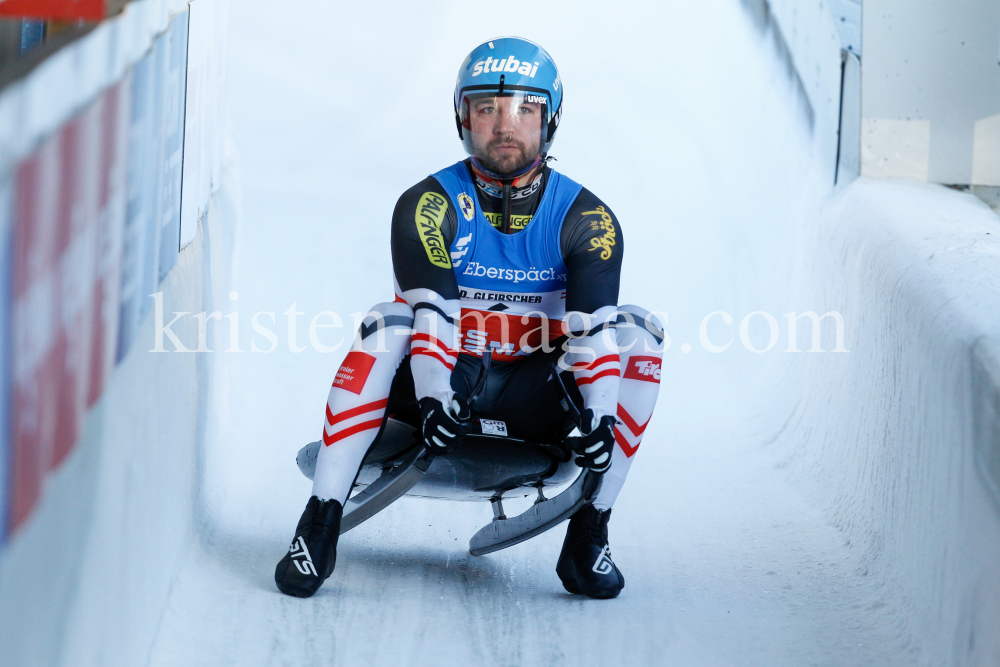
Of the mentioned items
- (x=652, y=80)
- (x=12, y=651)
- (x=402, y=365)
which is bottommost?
(x=12, y=651)

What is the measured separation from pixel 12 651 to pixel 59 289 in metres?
0.46

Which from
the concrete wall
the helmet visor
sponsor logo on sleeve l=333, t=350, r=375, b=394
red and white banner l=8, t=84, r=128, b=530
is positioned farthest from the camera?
the concrete wall

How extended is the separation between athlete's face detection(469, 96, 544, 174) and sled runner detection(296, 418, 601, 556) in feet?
2.42

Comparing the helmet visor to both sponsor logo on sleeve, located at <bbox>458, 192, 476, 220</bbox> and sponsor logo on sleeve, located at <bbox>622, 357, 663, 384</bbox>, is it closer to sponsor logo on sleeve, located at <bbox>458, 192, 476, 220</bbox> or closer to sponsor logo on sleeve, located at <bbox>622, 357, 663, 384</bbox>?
sponsor logo on sleeve, located at <bbox>458, 192, 476, 220</bbox>

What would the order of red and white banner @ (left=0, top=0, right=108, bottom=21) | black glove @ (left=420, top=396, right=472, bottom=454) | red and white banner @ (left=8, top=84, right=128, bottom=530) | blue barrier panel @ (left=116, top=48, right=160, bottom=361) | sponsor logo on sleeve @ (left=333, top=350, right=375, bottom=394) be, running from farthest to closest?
sponsor logo on sleeve @ (left=333, top=350, right=375, bottom=394), black glove @ (left=420, top=396, right=472, bottom=454), blue barrier panel @ (left=116, top=48, right=160, bottom=361), red and white banner @ (left=0, top=0, right=108, bottom=21), red and white banner @ (left=8, top=84, right=128, bottom=530)

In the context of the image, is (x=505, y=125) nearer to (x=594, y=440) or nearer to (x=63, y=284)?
(x=594, y=440)

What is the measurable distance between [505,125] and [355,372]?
2.67ft

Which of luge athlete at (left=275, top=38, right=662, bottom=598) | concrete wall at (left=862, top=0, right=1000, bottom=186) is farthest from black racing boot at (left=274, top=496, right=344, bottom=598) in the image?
concrete wall at (left=862, top=0, right=1000, bottom=186)

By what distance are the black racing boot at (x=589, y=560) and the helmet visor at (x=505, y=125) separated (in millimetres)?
1002

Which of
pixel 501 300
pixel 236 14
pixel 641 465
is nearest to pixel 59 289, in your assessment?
pixel 501 300

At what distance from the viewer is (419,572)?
3.08 meters

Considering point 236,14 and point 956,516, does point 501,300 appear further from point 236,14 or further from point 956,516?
point 236,14

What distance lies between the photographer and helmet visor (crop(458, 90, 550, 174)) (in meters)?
2.96

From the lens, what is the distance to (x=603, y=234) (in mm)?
2957
